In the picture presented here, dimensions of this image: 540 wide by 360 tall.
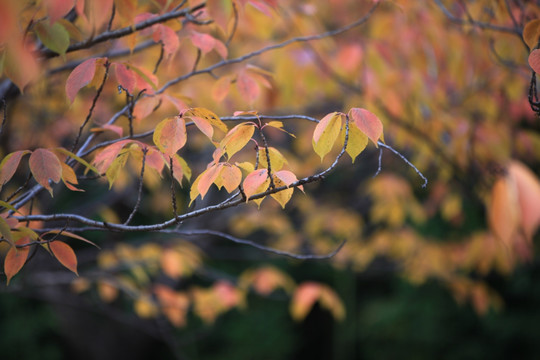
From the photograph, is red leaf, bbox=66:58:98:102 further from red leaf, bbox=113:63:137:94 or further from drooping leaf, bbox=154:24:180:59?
drooping leaf, bbox=154:24:180:59

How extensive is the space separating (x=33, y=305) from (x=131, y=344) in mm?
2479

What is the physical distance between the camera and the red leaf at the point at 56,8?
76cm

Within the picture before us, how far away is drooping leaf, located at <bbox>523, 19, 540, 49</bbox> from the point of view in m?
1.00

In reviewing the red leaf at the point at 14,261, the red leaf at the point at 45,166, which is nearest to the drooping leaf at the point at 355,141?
the red leaf at the point at 45,166

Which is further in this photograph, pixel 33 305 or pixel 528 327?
pixel 33 305

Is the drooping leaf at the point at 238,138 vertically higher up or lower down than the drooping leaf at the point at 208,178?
higher up

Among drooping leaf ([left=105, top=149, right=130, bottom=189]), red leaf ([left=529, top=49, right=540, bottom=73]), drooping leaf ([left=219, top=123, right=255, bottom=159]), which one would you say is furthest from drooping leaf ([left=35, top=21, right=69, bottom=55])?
red leaf ([left=529, top=49, right=540, bottom=73])

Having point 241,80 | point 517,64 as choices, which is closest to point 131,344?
point 241,80

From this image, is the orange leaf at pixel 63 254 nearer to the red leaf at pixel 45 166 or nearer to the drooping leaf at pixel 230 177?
the red leaf at pixel 45 166

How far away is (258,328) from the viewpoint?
16.7 feet

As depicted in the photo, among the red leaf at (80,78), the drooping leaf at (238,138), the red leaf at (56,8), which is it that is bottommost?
the drooping leaf at (238,138)

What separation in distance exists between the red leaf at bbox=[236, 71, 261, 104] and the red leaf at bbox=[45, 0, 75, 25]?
2.01 ft

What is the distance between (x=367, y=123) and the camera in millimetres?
830

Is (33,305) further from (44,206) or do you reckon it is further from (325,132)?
(325,132)
